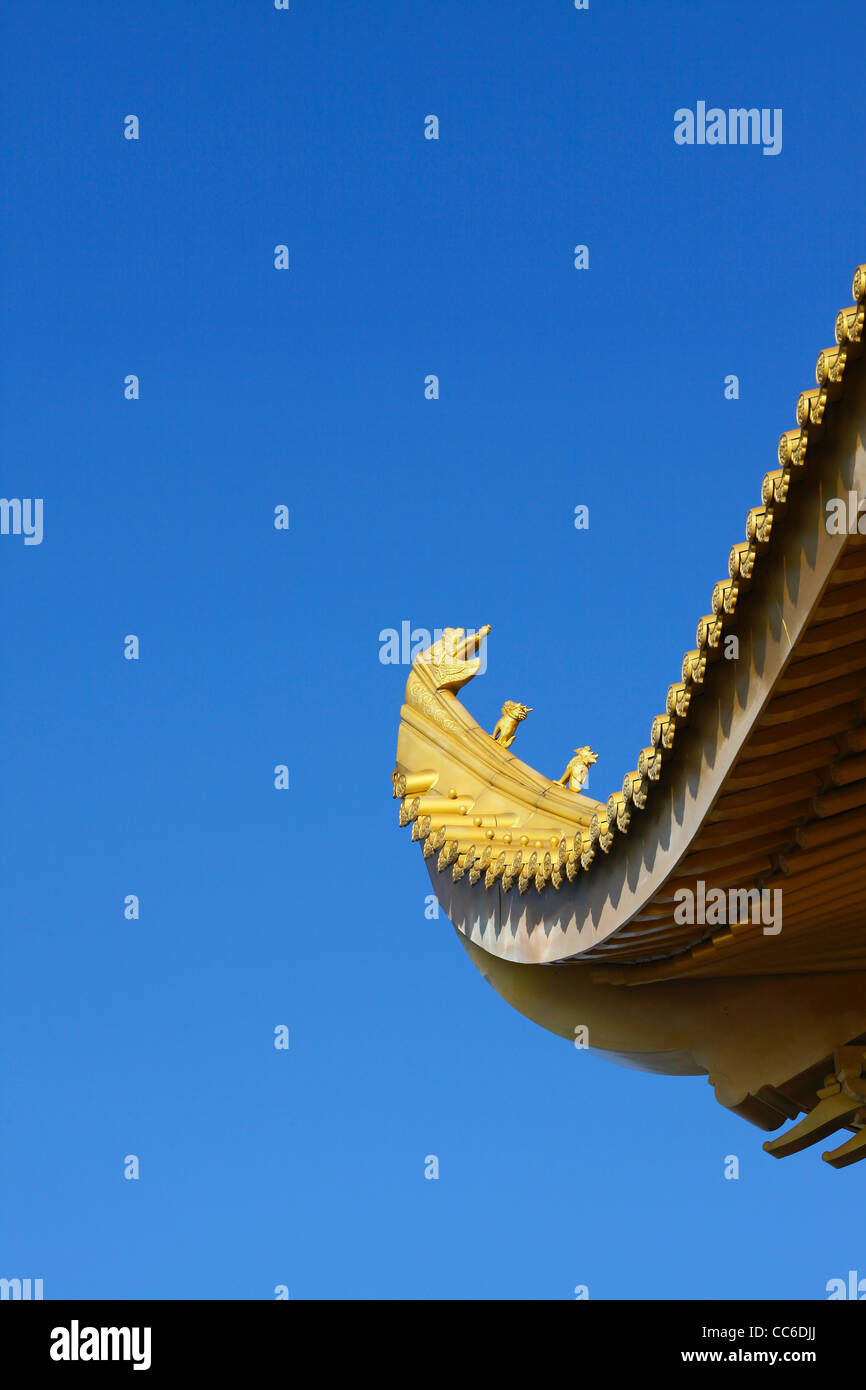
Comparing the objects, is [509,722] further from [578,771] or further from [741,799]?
[741,799]

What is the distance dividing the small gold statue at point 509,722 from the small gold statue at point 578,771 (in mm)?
510

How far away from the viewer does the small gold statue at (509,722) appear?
9.73 m

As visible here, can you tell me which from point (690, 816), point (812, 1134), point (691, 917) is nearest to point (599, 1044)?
point (812, 1134)

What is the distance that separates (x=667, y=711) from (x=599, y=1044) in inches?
120

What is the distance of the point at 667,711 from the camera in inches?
236

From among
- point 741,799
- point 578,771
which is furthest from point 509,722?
point 741,799

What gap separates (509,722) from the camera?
976 centimetres

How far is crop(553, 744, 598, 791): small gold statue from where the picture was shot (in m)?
9.23

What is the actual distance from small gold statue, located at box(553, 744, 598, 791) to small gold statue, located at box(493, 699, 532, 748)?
510mm

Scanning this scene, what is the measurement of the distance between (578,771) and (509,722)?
67 centimetres

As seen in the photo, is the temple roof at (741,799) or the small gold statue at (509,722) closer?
the temple roof at (741,799)

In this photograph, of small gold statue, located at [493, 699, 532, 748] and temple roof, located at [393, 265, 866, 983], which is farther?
small gold statue, located at [493, 699, 532, 748]
